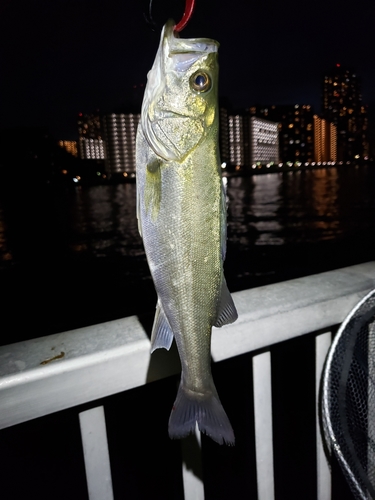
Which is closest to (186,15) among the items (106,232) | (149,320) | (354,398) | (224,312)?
(224,312)

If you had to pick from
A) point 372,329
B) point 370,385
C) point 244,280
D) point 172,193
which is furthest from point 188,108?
point 244,280

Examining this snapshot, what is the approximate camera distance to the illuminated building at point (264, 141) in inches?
5507

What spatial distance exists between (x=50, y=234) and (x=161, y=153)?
127ft

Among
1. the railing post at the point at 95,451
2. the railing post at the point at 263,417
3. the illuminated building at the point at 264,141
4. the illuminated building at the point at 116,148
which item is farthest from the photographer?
the illuminated building at the point at 264,141

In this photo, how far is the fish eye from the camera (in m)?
1.30

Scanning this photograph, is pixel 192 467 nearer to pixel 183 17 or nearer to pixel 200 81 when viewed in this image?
pixel 200 81

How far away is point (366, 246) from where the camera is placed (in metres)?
26.1

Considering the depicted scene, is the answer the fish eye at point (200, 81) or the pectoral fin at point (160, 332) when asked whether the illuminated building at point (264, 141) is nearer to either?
the fish eye at point (200, 81)

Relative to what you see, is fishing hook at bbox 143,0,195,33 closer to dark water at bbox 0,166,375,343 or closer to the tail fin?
the tail fin

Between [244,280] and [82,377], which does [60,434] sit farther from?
[244,280]

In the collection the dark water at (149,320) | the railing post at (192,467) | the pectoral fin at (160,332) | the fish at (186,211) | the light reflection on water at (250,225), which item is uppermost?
the fish at (186,211)

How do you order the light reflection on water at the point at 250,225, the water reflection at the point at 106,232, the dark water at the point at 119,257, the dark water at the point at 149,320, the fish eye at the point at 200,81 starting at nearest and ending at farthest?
the fish eye at the point at 200,81 < the dark water at the point at 149,320 < the dark water at the point at 119,257 < the water reflection at the point at 106,232 < the light reflection on water at the point at 250,225

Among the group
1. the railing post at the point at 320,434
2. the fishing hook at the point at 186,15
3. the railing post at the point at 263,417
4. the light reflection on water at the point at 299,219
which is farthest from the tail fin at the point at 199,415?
the light reflection on water at the point at 299,219

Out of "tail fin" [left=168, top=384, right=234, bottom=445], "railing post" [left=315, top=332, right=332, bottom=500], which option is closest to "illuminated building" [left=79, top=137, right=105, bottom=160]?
"railing post" [left=315, top=332, right=332, bottom=500]
